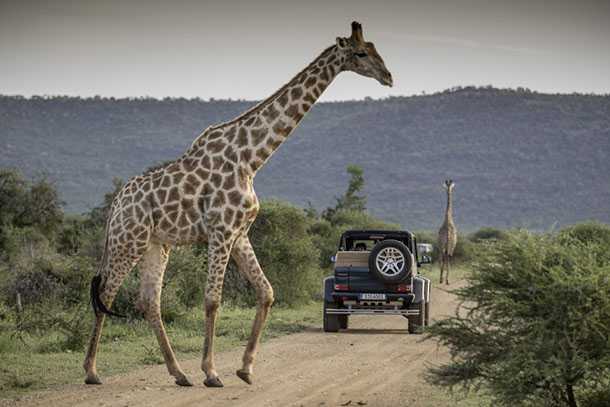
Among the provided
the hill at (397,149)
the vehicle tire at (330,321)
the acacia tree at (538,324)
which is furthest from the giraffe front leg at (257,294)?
the hill at (397,149)

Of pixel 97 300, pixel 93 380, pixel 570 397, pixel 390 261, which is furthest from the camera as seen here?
pixel 390 261

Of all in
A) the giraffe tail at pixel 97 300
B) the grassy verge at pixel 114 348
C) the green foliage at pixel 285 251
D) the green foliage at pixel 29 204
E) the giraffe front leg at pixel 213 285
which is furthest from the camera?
the green foliage at pixel 29 204

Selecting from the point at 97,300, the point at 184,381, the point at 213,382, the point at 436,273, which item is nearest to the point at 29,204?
the point at 436,273

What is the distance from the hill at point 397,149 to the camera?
79875 millimetres

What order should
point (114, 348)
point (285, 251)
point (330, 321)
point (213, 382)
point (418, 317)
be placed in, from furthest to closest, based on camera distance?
point (285, 251) < point (330, 321) < point (418, 317) < point (114, 348) < point (213, 382)

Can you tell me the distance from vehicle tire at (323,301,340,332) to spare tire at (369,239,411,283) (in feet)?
3.01

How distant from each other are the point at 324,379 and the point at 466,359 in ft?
8.82

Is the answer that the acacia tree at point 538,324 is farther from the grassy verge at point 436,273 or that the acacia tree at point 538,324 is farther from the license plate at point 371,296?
the grassy verge at point 436,273

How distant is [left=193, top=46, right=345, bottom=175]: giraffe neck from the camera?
11312 mm

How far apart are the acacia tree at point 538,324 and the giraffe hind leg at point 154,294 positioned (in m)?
3.06

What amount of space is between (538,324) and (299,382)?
3398mm

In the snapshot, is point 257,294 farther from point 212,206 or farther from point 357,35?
point 357,35

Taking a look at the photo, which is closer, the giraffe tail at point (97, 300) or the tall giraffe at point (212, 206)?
the tall giraffe at point (212, 206)

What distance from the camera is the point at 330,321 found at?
16.8 m
